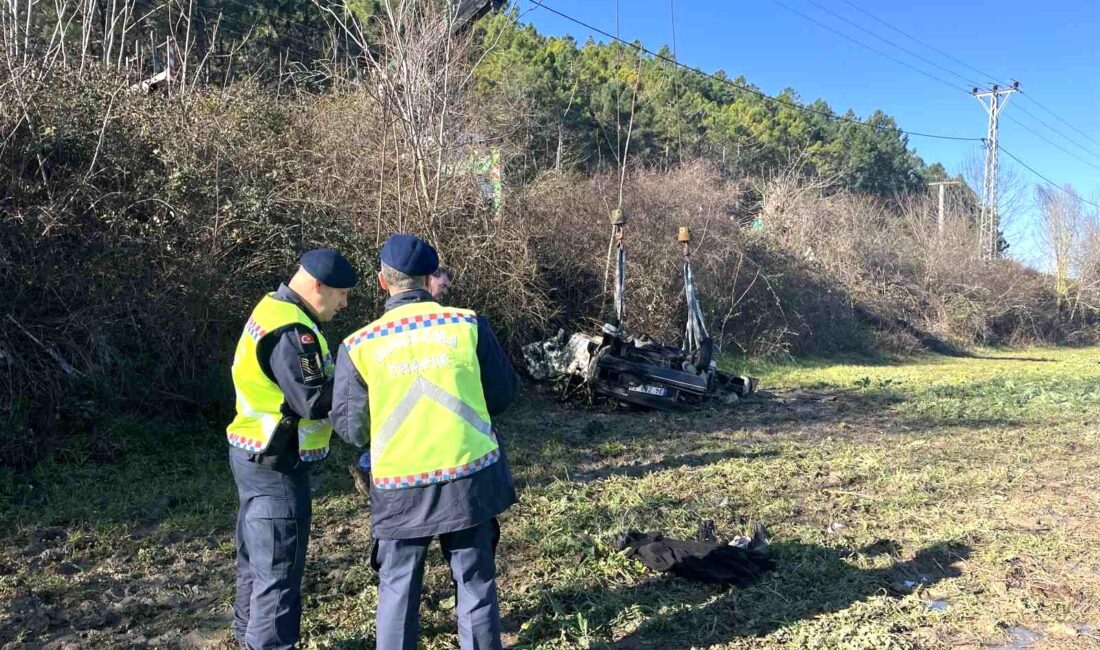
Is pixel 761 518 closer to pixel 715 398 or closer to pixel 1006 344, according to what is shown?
pixel 715 398

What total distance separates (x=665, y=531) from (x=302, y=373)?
282 centimetres

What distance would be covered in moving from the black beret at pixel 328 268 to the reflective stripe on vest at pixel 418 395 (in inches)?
18.8

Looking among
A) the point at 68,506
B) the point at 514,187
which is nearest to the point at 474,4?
the point at 514,187

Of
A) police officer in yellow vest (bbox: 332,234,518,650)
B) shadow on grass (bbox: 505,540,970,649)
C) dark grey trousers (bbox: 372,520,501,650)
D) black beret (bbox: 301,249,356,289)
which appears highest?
black beret (bbox: 301,249,356,289)

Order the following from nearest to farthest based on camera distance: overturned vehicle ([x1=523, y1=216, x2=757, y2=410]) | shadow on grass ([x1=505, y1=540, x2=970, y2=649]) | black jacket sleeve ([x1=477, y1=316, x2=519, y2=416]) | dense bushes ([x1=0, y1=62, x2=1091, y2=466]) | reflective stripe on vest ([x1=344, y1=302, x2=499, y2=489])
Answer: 1. reflective stripe on vest ([x1=344, y1=302, x2=499, y2=489])
2. black jacket sleeve ([x1=477, y1=316, x2=519, y2=416])
3. shadow on grass ([x1=505, y1=540, x2=970, y2=649])
4. dense bushes ([x1=0, y1=62, x2=1091, y2=466])
5. overturned vehicle ([x1=523, y1=216, x2=757, y2=410])

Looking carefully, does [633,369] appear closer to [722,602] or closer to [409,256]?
[722,602]

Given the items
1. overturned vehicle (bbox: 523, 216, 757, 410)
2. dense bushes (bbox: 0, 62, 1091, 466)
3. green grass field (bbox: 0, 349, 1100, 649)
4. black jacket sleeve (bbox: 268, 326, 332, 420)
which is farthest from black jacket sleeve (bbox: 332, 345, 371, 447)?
overturned vehicle (bbox: 523, 216, 757, 410)

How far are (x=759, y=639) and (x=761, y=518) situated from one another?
67.6 inches

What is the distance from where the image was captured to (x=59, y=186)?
6.36 m

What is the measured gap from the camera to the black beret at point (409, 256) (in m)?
2.61

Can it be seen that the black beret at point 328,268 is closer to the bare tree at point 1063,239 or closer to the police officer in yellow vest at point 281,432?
the police officer in yellow vest at point 281,432

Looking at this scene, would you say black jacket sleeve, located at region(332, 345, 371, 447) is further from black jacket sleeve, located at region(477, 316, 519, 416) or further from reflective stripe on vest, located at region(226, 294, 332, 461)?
black jacket sleeve, located at region(477, 316, 519, 416)

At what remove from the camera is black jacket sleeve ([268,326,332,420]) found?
2.68 m

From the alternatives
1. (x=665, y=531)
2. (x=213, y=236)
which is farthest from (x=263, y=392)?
(x=213, y=236)
